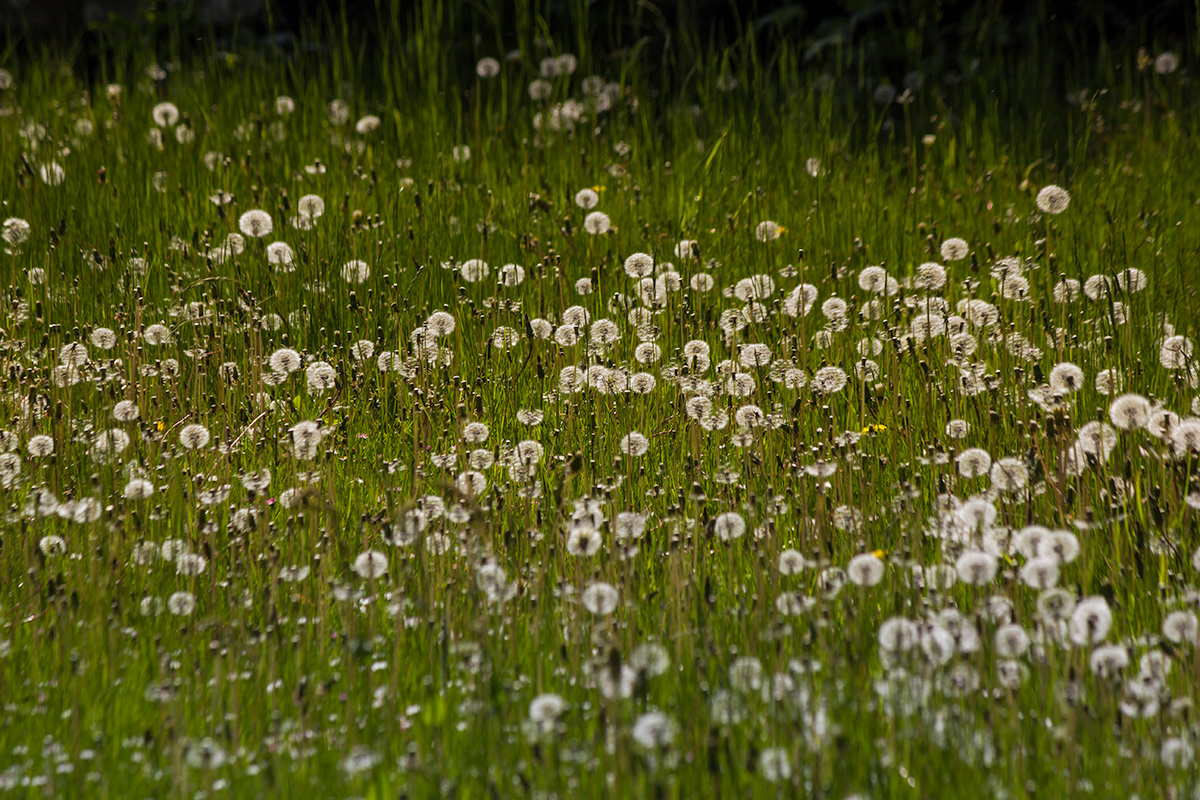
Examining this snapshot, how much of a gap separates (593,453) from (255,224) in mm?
2021

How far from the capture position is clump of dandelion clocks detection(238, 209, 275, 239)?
4.16m

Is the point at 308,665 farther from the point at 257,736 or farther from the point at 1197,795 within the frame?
the point at 1197,795

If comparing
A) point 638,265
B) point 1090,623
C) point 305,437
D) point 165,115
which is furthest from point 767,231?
point 165,115

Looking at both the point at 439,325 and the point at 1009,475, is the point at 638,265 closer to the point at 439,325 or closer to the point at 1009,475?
the point at 439,325

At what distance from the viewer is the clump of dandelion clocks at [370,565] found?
85.1 inches

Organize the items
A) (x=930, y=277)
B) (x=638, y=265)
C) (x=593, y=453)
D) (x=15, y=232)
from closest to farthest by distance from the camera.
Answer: (x=593, y=453)
(x=930, y=277)
(x=638, y=265)
(x=15, y=232)

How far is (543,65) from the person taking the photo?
631 cm

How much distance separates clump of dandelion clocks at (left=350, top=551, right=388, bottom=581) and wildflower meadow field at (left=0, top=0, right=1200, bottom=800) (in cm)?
1

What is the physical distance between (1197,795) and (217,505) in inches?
86.2

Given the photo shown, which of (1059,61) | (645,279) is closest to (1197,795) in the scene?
(645,279)

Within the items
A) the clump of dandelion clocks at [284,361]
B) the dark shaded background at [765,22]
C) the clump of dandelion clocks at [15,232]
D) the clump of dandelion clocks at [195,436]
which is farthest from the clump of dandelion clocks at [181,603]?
the dark shaded background at [765,22]

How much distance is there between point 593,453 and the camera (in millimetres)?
2971

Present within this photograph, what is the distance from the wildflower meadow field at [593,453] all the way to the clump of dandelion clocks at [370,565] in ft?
0.04

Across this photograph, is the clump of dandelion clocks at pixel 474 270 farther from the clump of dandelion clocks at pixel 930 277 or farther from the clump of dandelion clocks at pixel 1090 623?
the clump of dandelion clocks at pixel 1090 623
